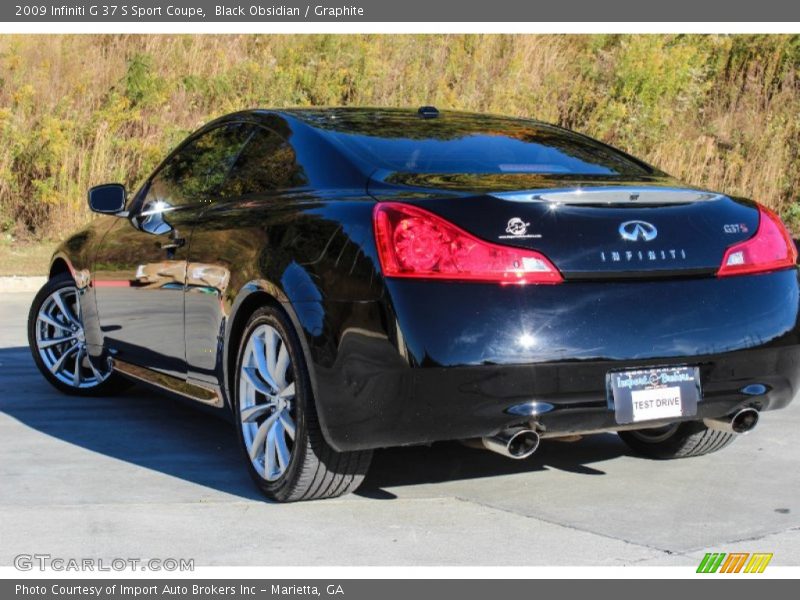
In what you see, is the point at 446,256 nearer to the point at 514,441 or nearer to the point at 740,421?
the point at 514,441

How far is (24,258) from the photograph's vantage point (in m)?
15.1

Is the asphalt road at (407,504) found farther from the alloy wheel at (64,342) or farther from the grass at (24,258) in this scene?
the grass at (24,258)

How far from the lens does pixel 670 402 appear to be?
502 cm

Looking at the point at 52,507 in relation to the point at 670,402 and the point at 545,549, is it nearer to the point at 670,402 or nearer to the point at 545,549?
the point at 545,549

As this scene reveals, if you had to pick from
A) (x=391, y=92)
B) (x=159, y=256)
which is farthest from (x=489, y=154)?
(x=391, y=92)

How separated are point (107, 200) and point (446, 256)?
2.89m

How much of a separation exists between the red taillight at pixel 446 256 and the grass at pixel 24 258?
→ 985 centimetres

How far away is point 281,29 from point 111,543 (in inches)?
636

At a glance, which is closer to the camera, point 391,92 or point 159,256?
point 159,256

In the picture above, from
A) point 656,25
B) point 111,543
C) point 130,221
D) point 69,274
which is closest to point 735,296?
point 111,543

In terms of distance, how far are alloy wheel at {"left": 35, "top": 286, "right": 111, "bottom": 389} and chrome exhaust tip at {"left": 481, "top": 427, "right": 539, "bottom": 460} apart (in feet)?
11.7

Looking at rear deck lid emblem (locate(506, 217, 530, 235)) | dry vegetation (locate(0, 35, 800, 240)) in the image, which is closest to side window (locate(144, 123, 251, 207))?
rear deck lid emblem (locate(506, 217, 530, 235))

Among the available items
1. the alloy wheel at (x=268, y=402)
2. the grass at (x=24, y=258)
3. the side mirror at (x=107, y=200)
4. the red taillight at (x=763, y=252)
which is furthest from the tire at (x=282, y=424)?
the grass at (x=24, y=258)

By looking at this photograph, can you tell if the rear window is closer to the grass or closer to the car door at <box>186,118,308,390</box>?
the car door at <box>186,118,308,390</box>
